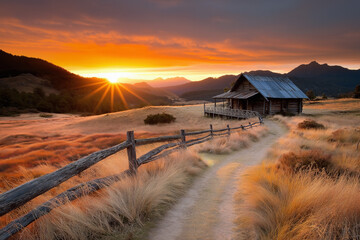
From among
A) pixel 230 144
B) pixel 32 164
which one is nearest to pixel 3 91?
pixel 32 164

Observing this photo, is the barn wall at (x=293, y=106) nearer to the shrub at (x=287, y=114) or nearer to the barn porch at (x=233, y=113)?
the shrub at (x=287, y=114)

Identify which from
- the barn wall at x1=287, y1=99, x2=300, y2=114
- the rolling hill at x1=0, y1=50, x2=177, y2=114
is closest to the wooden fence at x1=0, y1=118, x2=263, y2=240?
the barn wall at x1=287, y1=99, x2=300, y2=114

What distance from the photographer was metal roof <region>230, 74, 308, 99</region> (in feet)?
99.6

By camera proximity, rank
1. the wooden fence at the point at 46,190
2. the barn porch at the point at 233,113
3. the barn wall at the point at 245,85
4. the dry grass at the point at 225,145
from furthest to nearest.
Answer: the barn wall at the point at 245,85 < the barn porch at the point at 233,113 < the dry grass at the point at 225,145 < the wooden fence at the point at 46,190

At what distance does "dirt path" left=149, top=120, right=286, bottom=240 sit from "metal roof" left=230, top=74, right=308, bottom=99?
87.6ft

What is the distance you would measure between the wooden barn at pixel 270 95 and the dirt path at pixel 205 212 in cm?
2600

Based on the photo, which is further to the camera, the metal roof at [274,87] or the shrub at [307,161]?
the metal roof at [274,87]

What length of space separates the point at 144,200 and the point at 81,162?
1.49 m

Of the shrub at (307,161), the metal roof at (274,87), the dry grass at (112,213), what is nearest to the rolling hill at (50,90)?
the metal roof at (274,87)

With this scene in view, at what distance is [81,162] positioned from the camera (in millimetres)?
3668

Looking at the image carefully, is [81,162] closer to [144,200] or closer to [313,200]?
[144,200]

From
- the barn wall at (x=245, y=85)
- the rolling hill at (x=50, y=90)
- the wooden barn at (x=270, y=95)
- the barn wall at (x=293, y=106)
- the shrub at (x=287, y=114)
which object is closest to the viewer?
the shrub at (x=287, y=114)

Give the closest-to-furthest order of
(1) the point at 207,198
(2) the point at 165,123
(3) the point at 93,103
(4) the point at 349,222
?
(4) the point at 349,222
(1) the point at 207,198
(2) the point at 165,123
(3) the point at 93,103

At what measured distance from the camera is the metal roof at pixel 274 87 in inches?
1195
